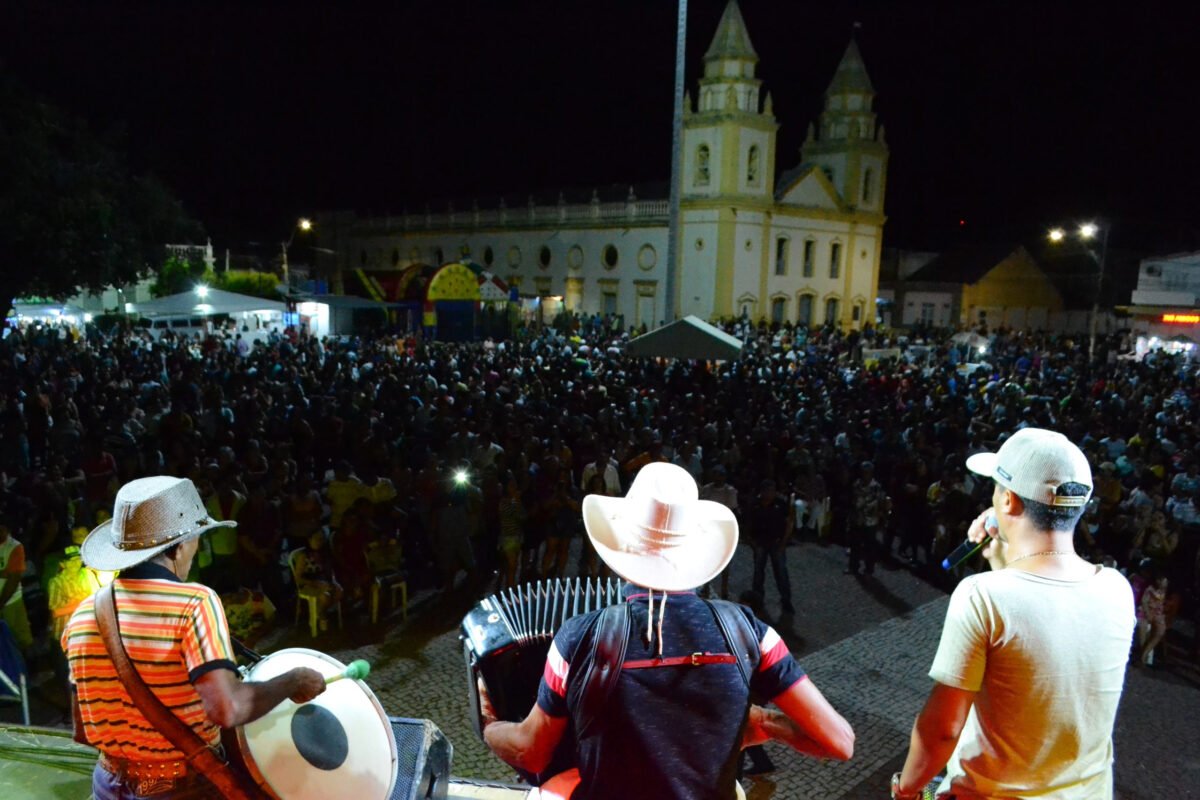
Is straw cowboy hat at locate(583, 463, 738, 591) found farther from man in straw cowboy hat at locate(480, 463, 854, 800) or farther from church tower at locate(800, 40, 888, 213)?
church tower at locate(800, 40, 888, 213)

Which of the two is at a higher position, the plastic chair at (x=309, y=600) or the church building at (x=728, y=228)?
the church building at (x=728, y=228)

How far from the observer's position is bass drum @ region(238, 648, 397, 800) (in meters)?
2.51

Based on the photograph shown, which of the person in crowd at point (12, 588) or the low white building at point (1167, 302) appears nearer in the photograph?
the person in crowd at point (12, 588)

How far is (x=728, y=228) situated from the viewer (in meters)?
38.0

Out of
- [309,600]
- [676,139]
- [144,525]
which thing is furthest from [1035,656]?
[676,139]

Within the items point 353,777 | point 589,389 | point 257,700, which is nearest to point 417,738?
point 353,777

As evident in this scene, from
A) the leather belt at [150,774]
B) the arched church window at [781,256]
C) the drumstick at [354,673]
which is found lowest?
the leather belt at [150,774]

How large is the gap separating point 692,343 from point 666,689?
13.3m

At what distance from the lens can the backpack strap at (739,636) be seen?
1.94 m

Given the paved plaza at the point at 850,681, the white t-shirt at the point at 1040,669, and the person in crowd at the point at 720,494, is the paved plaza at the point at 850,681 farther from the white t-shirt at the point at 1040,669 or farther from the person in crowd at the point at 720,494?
the white t-shirt at the point at 1040,669

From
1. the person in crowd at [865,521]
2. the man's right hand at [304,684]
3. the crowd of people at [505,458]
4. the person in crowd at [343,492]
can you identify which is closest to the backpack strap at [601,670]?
the man's right hand at [304,684]

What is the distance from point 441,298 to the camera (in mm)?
31906

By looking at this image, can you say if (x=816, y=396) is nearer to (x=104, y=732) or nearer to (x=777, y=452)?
(x=777, y=452)

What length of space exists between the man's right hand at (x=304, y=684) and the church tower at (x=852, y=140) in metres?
44.1
